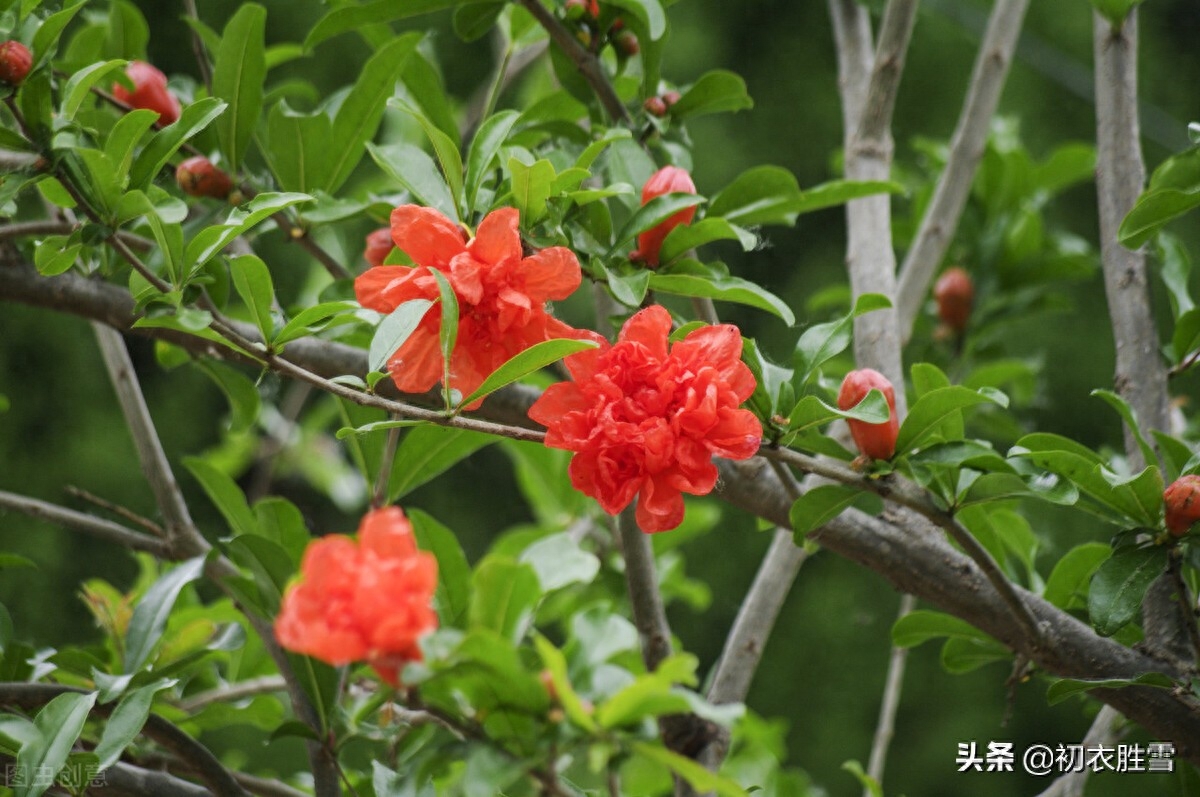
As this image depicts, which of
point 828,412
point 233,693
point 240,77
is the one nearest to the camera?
point 828,412

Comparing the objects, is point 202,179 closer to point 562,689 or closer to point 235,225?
point 235,225

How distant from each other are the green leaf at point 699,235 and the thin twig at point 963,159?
0.44 m

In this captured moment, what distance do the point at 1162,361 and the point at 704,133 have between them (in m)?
1.05

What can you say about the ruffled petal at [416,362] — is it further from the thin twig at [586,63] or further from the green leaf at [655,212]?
the thin twig at [586,63]

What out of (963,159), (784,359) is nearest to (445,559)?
(963,159)

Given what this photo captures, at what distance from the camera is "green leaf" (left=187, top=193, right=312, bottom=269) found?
2.13ft

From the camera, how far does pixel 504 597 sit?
50cm

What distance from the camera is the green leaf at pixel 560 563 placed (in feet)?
1.78

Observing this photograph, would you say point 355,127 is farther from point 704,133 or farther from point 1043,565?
point 1043,565

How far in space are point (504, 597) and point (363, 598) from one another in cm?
8

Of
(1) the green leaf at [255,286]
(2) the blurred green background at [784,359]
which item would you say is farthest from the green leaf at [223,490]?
(2) the blurred green background at [784,359]

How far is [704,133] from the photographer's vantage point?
1885 mm

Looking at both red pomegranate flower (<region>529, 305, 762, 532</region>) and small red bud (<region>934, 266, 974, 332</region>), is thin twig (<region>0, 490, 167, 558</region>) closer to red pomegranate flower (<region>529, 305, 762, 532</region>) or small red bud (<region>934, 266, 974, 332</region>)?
red pomegranate flower (<region>529, 305, 762, 532</region>)

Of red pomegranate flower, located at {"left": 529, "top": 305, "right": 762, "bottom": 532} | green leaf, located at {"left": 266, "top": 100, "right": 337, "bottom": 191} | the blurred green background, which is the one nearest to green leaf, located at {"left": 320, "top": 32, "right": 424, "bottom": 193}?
green leaf, located at {"left": 266, "top": 100, "right": 337, "bottom": 191}
